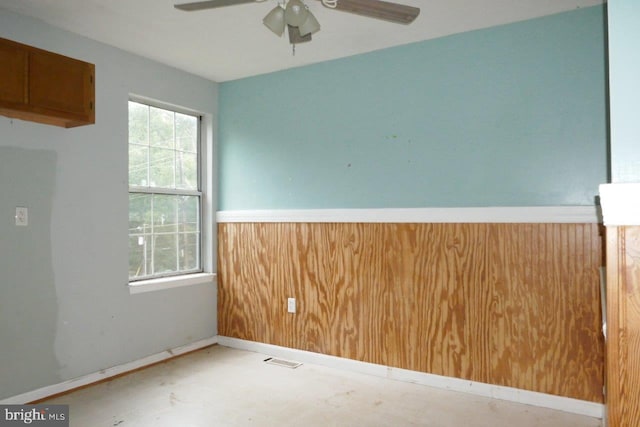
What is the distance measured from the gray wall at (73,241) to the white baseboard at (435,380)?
2.86 feet

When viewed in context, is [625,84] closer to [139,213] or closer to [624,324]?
[624,324]

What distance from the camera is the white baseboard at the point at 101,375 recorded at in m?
2.73

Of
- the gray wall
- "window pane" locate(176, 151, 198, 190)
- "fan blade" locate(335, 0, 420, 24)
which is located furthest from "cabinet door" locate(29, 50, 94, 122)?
"fan blade" locate(335, 0, 420, 24)

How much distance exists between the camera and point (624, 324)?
121cm

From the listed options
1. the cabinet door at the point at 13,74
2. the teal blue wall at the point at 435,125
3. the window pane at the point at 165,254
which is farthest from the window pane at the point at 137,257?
Answer: the cabinet door at the point at 13,74

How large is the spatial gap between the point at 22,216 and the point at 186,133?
160 cm

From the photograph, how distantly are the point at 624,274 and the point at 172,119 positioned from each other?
11.6ft

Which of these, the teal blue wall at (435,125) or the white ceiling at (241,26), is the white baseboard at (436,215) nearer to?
the teal blue wall at (435,125)

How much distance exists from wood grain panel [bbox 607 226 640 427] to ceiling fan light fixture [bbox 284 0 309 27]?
4.93 feet

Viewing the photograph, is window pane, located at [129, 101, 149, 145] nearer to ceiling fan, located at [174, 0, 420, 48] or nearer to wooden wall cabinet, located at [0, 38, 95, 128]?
wooden wall cabinet, located at [0, 38, 95, 128]

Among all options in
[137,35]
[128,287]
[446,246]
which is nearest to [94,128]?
[137,35]

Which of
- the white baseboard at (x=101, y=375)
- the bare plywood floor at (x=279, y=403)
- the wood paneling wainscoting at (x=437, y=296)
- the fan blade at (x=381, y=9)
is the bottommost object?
the bare plywood floor at (x=279, y=403)

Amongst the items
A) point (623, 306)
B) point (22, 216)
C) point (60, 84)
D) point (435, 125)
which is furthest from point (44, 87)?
point (623, 306)

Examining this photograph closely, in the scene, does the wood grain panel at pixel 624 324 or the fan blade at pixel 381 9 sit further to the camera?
the fan blade at pixel 381 9
